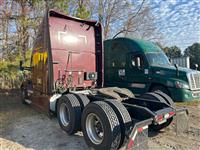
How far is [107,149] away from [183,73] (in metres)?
5.43

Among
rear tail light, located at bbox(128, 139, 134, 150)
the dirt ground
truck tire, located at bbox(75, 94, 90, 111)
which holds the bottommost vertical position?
the dirt ground

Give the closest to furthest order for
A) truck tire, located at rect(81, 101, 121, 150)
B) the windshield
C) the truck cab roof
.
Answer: truck tire, located at rect(81, 101, 121, 150) < the windshield < the truck cab roof

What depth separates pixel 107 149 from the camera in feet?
13.4

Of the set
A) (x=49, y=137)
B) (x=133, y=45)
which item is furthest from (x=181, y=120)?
(x=133, y=45)

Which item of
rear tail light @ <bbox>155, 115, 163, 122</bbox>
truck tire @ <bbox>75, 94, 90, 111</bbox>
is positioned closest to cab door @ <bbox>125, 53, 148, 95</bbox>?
truck tire @ <bbox>75, 94, 90, 111</bbox>

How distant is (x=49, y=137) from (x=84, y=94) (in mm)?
1365

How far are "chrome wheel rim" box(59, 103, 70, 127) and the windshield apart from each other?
4.60m

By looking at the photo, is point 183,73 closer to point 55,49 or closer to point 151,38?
point 55,49

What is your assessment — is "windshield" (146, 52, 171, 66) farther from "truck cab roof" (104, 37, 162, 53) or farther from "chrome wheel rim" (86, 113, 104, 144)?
"chrome wheel rim" (86, 113, 104, 144)

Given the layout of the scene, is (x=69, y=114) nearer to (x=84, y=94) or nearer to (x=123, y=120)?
(x=84, y=94)

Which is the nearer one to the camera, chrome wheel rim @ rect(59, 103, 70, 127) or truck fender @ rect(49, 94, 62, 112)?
chrome wheel rim @ rect(59, 103, 70, 127)

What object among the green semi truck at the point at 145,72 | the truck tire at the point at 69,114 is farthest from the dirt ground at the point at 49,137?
the green semi truck at the point at 145,72

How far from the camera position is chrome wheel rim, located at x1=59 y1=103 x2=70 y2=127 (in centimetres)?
561

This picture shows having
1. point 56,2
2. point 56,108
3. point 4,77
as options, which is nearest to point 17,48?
point 4,77
